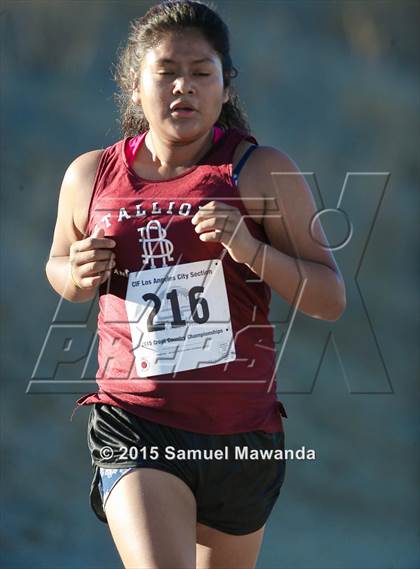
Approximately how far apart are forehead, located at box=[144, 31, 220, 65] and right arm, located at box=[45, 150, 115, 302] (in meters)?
0.29

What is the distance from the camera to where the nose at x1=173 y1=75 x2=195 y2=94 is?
258 centimetres

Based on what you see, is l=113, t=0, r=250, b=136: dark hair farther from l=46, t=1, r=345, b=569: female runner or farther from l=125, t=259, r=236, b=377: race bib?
l=125, t=259, r=236, b=377: race bib

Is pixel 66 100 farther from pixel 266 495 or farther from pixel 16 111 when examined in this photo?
pixel 266 495

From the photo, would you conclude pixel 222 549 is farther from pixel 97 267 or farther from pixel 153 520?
pixel 97 267

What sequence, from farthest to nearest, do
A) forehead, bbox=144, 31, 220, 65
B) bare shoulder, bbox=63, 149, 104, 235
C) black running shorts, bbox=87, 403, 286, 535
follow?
bare shoulder, bbox=63, 149, 104, 235 → forehead, bbox=144, 31, 220, 65 → black running shorts, bbox=87, 403, 286, 535

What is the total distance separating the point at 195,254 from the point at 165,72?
413mm

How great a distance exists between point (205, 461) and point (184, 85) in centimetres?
81

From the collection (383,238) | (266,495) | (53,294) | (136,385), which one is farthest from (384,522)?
(136,385)

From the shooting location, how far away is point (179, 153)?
2.71m

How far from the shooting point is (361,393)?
4281mm

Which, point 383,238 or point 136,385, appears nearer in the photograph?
point 136,385

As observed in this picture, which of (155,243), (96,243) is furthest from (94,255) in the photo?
(155,243)

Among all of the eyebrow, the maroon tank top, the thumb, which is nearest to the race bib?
the maroon tank top

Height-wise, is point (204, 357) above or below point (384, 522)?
above
